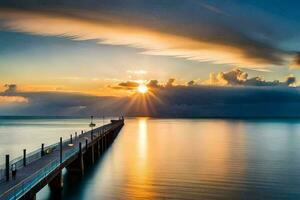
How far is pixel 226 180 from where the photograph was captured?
42.9 meters

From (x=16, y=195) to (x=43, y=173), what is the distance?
20.5ft

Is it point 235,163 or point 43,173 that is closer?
point 43,173

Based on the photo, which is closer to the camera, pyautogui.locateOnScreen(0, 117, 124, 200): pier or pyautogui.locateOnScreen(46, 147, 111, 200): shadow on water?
pyautogui.locateOnScreen(0, 117, 124, 200): pier

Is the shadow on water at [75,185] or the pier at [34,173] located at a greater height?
the pier at [34,173]

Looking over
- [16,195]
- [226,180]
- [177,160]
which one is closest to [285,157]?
[177,160]

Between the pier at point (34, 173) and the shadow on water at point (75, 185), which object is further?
the shadow on water at point (75, 185)

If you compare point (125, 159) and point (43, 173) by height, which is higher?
point (43, 173)

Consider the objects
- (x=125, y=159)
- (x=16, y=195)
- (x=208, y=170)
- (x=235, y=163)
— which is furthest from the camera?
(x=125, y=159)

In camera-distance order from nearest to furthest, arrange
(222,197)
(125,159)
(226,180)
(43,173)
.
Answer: (43,173) → (222,197) → (226,180) → (125,159)

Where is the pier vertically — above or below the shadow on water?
above

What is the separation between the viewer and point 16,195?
21.0 meters

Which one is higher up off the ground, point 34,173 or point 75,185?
point 34,173

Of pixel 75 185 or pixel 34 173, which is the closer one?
pixel 34 173

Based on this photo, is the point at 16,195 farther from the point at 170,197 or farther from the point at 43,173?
the point at 170,197
